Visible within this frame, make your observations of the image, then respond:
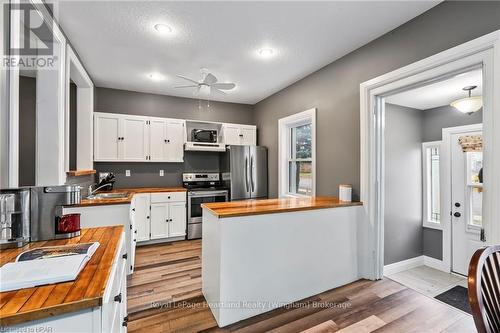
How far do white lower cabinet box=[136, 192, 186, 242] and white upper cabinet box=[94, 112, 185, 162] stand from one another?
775mm

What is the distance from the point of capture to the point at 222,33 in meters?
2.43

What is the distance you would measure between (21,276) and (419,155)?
467 cm

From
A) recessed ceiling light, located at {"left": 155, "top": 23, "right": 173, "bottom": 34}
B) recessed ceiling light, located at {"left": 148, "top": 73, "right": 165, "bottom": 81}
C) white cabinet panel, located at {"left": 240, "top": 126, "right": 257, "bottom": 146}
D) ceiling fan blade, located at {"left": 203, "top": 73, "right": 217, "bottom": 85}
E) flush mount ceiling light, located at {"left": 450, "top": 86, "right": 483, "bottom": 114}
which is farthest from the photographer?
white cabinet panel, located at {"left": 240, "top": 126, "right": 257, "bottom": 146}

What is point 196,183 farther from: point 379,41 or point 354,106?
point 379,41

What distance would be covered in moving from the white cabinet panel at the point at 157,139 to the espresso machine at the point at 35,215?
2817 mm

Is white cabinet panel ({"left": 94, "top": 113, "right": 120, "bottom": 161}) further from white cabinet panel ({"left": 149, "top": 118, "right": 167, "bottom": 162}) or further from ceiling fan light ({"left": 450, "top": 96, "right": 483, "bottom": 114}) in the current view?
ceiling fan light ({"left": 450, "top": 96, "right": 483, "bottom": 114})

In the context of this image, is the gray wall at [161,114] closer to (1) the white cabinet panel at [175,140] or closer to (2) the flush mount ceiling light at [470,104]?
(1) the white cabinet panel at [175,140]

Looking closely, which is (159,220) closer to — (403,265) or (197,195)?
(197,195)

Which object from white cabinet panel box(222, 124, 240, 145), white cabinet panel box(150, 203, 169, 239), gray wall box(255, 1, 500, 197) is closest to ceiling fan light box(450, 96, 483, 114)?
gray wall box(255, 1, 500, 197)

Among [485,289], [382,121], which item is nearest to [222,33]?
[382,121]

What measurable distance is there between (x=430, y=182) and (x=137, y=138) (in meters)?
5.11

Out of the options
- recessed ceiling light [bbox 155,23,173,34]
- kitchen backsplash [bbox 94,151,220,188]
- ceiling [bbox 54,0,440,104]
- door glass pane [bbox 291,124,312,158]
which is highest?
ceiling [bbox 54,0,440,104]

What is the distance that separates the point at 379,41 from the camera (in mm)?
2467

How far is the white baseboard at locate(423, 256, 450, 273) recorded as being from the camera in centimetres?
340
